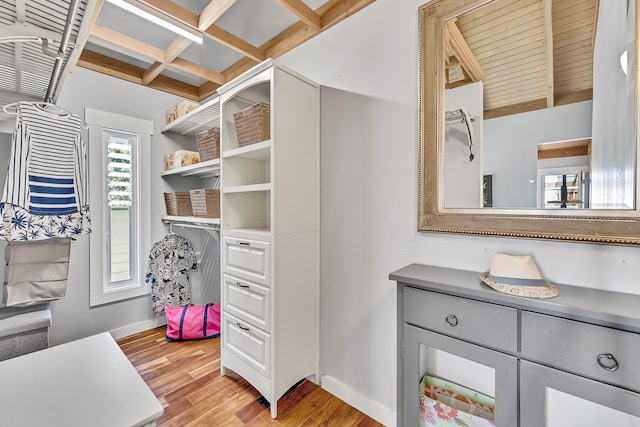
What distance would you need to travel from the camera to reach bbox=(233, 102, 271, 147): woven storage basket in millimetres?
1810

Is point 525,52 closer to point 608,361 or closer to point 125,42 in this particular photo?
point 608,361

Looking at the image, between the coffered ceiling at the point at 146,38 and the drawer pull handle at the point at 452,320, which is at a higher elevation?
the coffered ceiling at the point at 146,38

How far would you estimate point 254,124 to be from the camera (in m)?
1.85

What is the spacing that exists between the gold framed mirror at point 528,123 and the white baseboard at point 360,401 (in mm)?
1111

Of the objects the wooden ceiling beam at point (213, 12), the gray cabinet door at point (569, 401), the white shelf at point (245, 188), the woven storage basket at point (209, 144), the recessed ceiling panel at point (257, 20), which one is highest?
the recessed ceiling panel at point (257, 20)

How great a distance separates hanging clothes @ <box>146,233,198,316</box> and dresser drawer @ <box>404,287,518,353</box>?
2.39 m

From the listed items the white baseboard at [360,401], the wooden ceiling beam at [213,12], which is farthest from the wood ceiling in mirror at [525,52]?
the white baseboard at [360,401]

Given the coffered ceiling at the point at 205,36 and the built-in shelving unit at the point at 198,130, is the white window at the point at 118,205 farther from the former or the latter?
the coffered ceiling at the point at 205,36

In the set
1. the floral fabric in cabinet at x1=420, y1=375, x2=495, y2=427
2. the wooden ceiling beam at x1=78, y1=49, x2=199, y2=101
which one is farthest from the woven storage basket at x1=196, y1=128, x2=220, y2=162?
the floral fabric in cabinet at x1=420, y1=375, x2=495, y2=427

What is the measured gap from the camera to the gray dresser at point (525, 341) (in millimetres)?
830

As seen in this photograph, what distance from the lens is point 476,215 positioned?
1316mm

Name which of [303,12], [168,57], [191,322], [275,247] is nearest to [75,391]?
[275,247]

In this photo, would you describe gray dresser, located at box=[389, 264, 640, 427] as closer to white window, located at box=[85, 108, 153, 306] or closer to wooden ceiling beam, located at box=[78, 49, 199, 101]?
white window, located at box=[85, 108, 153, 306]

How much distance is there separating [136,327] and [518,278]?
3.20 m
